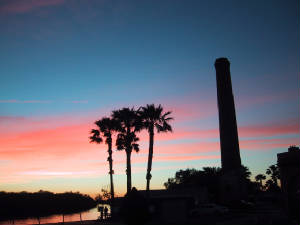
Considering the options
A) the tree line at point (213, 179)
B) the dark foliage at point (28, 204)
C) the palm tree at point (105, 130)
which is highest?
the palm tree at point (105, 130)

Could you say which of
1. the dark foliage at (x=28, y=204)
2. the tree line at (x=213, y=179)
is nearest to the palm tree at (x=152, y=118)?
the tree line at (x=213, y=179)

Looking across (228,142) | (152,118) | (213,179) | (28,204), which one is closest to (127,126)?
(152,118)

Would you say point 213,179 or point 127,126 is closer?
point 127,126

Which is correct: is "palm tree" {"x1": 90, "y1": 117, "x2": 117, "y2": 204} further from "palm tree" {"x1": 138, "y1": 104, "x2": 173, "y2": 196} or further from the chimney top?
the chimney top

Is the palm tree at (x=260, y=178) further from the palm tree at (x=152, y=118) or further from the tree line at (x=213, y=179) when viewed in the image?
the palm tree at (x=152, y=118)

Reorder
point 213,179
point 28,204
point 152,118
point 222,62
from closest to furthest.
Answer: point 152,118 → point 222,62 → point 213,179 → point 28,204

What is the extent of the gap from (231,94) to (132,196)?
1777 inches

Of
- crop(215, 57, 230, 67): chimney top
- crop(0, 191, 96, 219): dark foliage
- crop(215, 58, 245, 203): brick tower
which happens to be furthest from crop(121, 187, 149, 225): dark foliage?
crop(0, 191, 96, 219): dark foliage

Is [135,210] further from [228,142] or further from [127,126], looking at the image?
[228,142]

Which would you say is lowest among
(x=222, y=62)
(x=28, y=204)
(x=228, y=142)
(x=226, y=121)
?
(x=28, y=204)

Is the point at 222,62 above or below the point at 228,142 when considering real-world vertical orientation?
above

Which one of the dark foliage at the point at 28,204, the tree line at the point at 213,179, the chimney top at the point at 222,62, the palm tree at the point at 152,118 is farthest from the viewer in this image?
the dark foliage at the point at 28,204

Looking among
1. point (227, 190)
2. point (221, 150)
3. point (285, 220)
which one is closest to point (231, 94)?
point (221, 150)

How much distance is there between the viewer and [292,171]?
90.6ft
